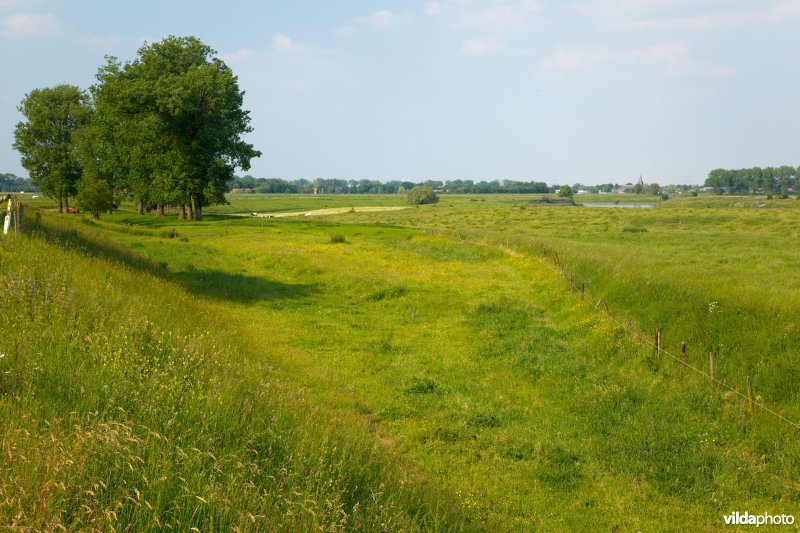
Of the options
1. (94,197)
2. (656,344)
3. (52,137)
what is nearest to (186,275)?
(656,344)

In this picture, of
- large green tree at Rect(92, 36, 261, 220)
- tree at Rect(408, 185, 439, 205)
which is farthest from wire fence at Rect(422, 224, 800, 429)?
tree at Rect(408, 185, 439, 205)

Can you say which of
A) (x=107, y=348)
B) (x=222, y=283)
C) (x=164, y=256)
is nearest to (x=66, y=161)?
(x=164, y=256)

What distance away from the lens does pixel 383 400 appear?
44.8 feet

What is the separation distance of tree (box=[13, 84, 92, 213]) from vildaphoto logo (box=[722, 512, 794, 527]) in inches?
3472

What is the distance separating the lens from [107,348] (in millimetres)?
8516

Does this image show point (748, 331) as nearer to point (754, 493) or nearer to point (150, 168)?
point (754, 493)

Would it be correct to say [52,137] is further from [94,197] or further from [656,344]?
[656,344]

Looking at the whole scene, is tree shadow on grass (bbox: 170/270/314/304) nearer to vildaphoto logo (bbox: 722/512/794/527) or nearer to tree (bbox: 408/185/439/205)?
vildaphoto logo (bbox: 722/512/794/527)

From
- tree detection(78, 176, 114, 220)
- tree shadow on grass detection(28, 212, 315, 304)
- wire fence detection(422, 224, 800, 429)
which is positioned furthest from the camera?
tree detection(78, 176, 114, 220)

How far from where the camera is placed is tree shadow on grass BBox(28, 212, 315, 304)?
1959 cm

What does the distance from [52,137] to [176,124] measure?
104 feet

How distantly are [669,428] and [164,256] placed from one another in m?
28.4

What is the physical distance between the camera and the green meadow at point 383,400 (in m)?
5.50

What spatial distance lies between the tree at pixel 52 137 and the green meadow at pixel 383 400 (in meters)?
67.9
